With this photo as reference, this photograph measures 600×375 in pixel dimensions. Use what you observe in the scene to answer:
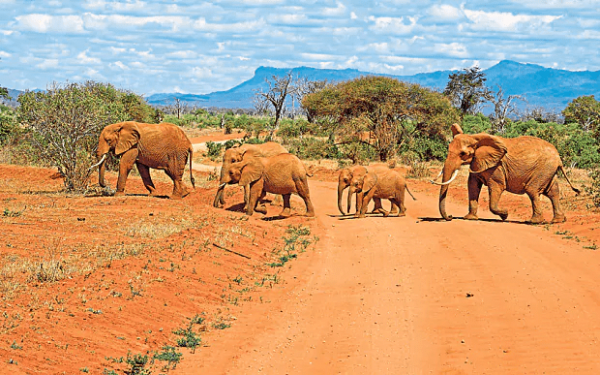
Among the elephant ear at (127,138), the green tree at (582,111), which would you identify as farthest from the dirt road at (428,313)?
the green tree at (582,111)

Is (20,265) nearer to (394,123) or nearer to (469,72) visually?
(394,123)

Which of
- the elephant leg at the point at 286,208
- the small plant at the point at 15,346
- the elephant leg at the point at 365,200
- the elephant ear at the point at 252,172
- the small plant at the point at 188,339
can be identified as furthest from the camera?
the elephant leg at the point at 286,208

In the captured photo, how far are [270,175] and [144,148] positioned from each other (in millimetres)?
4017

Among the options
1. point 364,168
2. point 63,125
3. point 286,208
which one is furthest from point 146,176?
point 364,168

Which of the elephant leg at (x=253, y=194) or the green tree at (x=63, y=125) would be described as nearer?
the elephant leg at (x=253, y=194)

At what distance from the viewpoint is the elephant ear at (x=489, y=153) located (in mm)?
17781

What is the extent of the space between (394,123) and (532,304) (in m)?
30.8

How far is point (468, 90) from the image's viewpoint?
66750mm

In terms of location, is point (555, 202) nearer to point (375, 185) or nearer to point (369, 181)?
point (375, 185)

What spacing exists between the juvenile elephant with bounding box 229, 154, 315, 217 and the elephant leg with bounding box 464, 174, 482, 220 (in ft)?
13.7

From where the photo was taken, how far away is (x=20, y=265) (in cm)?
1027

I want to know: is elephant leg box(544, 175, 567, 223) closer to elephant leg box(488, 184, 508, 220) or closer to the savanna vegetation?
elephant leg box(488, 184, 508, 220)

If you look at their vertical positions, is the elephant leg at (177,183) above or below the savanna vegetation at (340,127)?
below

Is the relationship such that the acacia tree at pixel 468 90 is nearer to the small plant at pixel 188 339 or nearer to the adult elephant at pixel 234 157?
the adult elephant at pixel 234 157
